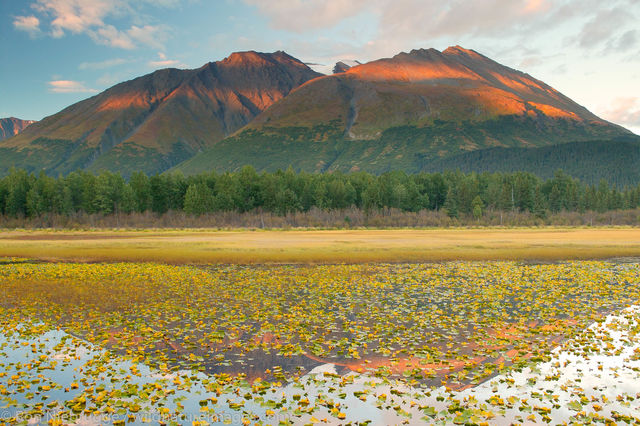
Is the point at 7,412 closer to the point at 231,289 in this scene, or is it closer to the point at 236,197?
the point at 231,289

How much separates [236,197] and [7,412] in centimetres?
13014

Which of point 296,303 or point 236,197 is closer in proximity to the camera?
point 296,303

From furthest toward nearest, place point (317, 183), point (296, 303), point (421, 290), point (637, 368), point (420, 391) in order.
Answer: point (317, 183) < point (421, 290) < point (296, 303) < point (637, 368) < point (420, 391)

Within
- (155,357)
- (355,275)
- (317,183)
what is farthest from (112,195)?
(155,357)

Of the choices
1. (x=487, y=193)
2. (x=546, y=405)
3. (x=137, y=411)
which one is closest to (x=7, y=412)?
(x=137, y=411)

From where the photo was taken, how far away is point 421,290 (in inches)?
1129

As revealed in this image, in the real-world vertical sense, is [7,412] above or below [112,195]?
below

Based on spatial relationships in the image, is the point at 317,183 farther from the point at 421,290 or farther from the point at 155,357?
the point at 155,357

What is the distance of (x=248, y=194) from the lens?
146 meters

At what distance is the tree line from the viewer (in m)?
131

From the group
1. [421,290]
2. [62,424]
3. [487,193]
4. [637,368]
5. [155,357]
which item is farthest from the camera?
[487,193]

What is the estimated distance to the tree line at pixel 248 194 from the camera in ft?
430

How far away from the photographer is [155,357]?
15.3 m

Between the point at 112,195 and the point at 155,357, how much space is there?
426 ft
